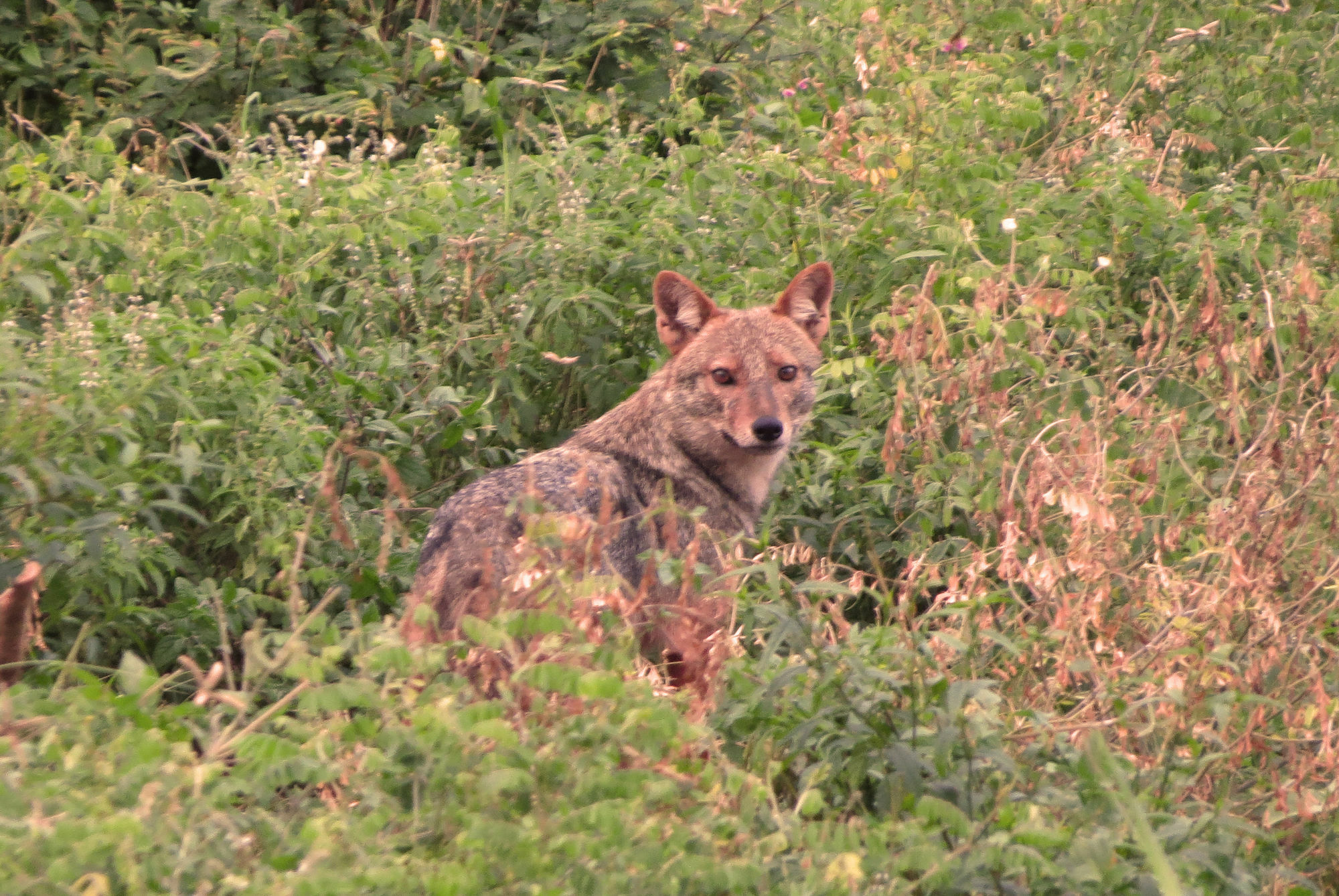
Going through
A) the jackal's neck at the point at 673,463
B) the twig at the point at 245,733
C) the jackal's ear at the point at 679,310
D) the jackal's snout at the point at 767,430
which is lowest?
the jackal's neck at the point at 673,463

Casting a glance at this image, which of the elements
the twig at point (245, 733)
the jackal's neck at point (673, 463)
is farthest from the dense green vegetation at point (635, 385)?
the jackal's neck at point (673, 463)

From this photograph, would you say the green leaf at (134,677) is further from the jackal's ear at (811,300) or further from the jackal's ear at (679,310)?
the jackal's ear at (811,300)

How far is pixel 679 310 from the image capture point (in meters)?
6.14

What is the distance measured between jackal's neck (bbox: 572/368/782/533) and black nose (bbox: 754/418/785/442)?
0.18 metres

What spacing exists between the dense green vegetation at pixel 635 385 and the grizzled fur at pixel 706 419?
0.74 ft

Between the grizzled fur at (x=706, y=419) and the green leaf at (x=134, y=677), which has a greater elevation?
the green leaf at (x=134, y=677)

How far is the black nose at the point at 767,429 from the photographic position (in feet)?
18.9

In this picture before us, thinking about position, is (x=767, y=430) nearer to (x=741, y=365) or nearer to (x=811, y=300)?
(x=741, y=365)

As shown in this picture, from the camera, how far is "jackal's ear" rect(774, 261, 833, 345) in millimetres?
6141

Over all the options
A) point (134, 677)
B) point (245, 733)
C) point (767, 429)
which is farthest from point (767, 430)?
point (134, 677)

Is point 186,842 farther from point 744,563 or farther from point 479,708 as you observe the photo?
point 744,563

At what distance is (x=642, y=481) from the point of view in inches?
227

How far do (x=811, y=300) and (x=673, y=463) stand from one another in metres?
0.95

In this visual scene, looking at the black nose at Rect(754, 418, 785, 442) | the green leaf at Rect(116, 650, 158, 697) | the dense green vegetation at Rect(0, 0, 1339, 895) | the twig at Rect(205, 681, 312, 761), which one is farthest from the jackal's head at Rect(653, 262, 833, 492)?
the green leaf at Rect(116, 650, 158, 697)
